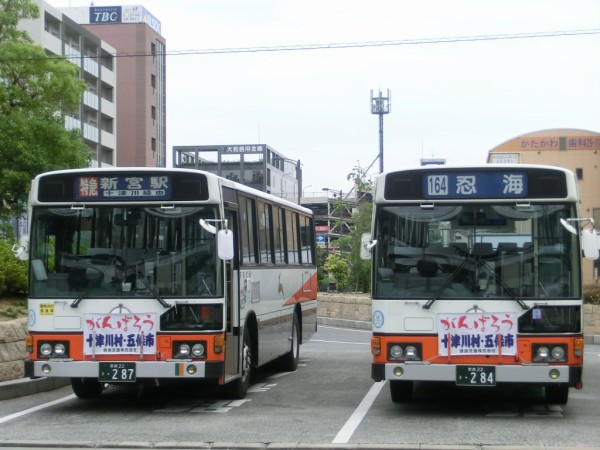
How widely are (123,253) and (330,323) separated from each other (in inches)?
949

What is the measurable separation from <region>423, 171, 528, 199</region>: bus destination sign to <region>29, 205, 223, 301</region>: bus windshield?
2.57 metres

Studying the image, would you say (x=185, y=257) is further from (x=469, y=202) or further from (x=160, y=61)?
(x=160, y=61)

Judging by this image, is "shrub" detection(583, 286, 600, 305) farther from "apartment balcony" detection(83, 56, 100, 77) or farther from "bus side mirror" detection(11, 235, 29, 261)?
"apartment balcony" detection(83, 56, 100, 77)

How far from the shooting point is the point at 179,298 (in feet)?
38.4

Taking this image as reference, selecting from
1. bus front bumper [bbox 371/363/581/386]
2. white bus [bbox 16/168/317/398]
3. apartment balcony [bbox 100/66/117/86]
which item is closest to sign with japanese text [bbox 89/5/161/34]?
apartment balcony [bbox 100/66/117/86]

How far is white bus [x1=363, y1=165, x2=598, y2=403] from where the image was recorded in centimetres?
1113

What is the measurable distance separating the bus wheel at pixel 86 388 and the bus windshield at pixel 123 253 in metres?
1.99

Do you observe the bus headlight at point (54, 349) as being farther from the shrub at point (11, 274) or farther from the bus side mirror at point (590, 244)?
the bus side mirror at point (590, 244)

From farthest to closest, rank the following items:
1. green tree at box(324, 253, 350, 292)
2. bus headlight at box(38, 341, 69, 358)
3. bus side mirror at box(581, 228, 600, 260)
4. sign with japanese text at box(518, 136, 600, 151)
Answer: sign with japanese text at box(518, 136, 600, 151) → green tree at box(324, 253, 350, 292) → bus headlight at box(38, 341, 69, 358) → bus side mirror at box(581, 228, 600, 260)

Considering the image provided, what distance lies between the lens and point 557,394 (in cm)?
1237

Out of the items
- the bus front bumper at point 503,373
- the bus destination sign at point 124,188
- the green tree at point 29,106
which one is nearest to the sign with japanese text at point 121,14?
the green tree at point 29,106

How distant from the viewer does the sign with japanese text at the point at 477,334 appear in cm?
1119

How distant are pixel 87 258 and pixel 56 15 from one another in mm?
59858

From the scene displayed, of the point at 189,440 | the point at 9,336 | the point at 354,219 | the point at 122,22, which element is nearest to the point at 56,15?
the point at 122,22
